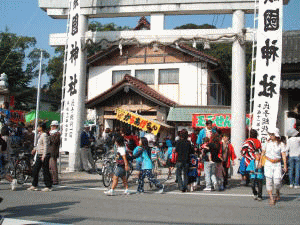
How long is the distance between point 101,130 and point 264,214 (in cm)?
2144

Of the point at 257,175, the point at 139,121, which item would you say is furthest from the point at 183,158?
the point at 139,121

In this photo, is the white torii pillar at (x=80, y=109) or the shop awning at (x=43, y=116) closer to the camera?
the white torii pillar at (x=80, y=109)

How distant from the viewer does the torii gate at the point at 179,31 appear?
1454 cm

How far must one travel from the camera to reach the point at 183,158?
11578 millimetres

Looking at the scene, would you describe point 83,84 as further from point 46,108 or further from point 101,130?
point 46,108

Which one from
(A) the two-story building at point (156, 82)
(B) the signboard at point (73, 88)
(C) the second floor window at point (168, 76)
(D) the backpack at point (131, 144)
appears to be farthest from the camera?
(C) the second floor window at point (168, 76)

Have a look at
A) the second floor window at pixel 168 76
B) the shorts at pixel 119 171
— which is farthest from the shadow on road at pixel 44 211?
the second floor window at pixel 168 76

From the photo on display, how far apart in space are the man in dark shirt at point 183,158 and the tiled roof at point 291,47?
6.73m

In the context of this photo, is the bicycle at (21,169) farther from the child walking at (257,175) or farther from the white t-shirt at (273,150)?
the white t-shirt at (273,150)

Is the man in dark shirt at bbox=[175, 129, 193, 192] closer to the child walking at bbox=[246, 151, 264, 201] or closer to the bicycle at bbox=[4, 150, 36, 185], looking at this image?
the child walking at bbox=[246, 151, 264, 201]

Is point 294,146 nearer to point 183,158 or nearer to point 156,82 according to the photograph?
point 183,158

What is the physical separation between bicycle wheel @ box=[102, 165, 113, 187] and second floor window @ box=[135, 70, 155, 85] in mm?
17575

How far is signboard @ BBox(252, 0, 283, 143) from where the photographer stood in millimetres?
13391

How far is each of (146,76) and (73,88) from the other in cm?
1423
